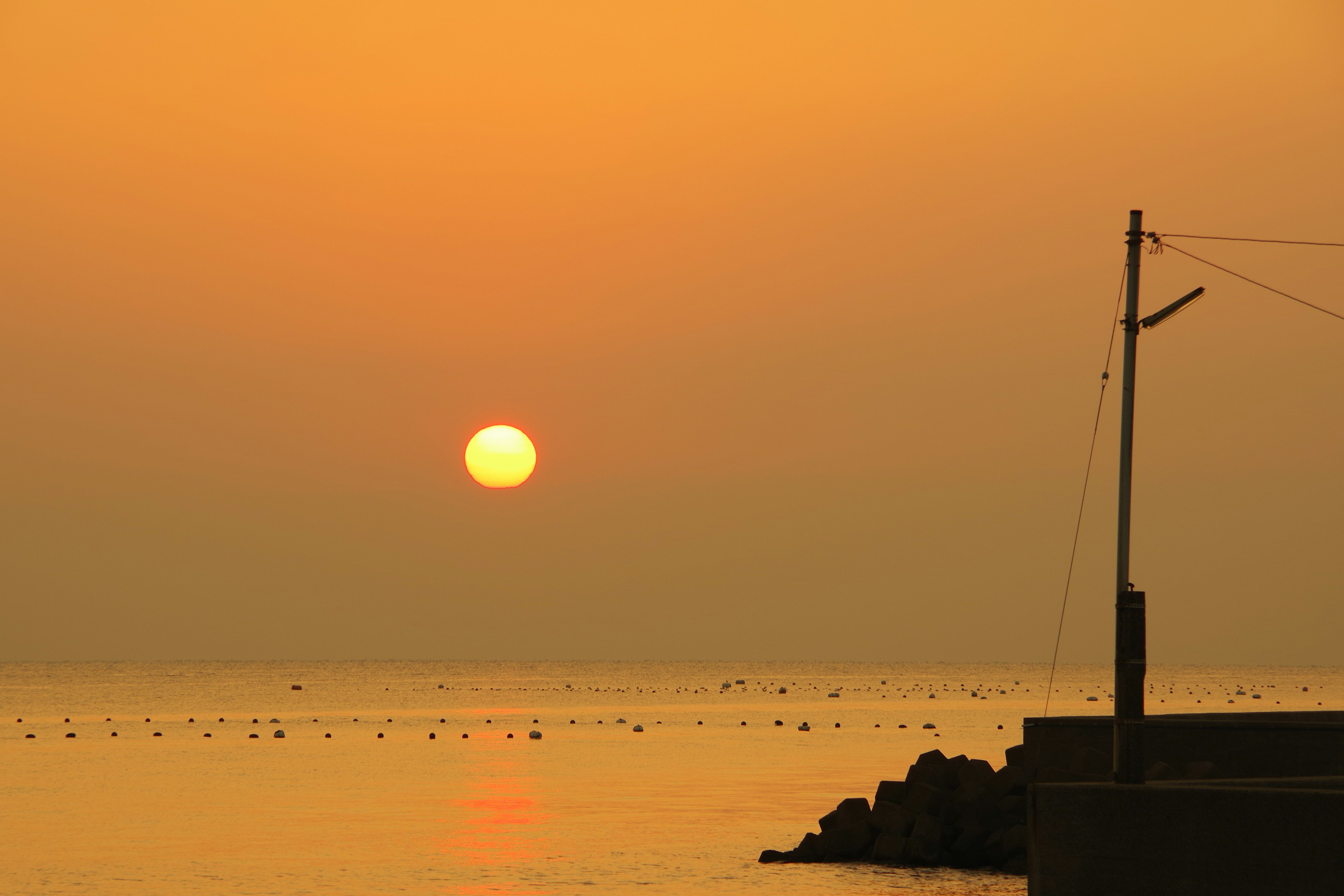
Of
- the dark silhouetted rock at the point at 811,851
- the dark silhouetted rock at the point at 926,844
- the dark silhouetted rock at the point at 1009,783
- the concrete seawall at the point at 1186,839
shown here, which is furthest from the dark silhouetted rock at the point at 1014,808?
the concrete seawall at the point at 1186,839

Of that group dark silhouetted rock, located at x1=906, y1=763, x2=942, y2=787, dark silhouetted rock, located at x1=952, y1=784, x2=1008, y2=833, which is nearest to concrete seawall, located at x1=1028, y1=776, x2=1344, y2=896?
dark silhouetted rock, located at x1=952, y1=784, x2=1008, y2=833

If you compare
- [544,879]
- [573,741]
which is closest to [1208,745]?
[544,879]

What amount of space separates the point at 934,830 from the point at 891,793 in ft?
8.48

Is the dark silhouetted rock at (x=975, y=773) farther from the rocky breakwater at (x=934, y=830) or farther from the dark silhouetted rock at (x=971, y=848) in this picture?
the dark silhouetted rock at (x=971, y=848)

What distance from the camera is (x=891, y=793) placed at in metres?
30.6

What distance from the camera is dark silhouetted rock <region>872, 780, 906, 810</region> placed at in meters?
30.2

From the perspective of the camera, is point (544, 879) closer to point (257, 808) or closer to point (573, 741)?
point (257, 808)

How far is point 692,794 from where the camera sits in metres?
42.5

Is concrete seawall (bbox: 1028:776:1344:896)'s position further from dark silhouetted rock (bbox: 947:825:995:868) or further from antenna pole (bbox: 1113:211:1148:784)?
dark silhouetted rock (bbox: 947:825:995:868)

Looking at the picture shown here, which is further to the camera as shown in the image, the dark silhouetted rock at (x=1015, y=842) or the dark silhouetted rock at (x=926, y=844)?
the dark silhouetted rock at (x=926, y=844)

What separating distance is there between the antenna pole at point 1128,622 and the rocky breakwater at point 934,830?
362 inches

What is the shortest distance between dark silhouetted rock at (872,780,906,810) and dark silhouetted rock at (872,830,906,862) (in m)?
1.74

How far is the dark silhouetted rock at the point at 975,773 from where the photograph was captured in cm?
3025

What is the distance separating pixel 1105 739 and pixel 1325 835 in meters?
15.0
